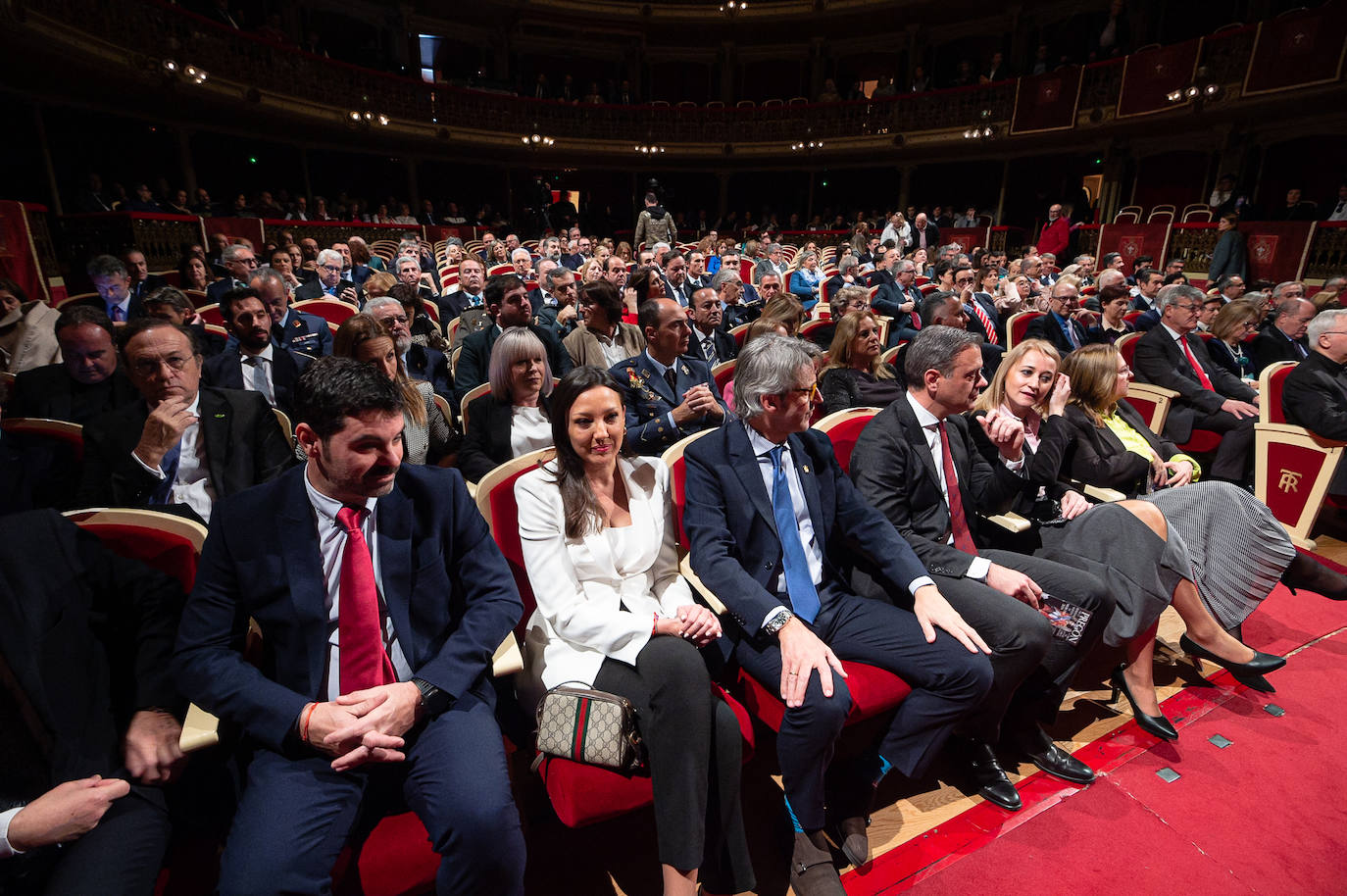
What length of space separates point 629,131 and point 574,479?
15449mm

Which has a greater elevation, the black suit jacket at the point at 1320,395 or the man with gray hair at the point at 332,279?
Answer: the man with gray hair at the point at 332,279

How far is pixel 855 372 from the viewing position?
2.99m

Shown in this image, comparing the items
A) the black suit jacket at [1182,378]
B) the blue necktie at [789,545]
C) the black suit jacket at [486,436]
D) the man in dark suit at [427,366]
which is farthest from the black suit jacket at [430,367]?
the black suit jacket at [1182,378]

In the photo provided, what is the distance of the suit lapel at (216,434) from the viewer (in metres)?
1.97

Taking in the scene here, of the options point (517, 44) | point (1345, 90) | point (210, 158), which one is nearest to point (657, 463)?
point (1345, 90)

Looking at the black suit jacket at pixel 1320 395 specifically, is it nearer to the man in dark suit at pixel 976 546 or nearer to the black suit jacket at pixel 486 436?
the man in dark suit at pixel 976 546

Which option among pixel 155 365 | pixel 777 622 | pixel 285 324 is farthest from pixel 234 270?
pixel 777 622

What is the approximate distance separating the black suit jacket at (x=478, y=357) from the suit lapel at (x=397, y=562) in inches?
69.8

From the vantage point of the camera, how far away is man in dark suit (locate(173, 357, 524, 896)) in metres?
1.17

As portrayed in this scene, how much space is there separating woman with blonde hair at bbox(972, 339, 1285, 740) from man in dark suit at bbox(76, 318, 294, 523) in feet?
7.83

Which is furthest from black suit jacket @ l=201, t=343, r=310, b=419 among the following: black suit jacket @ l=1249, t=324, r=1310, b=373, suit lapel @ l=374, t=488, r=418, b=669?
black suit jacket @ l=1249, t=324, r=1310, b=373

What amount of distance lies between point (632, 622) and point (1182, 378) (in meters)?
3.69

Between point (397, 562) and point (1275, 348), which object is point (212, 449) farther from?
point (1275, 348)

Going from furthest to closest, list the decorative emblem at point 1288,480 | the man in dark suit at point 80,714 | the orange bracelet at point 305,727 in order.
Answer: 1. the decorative emblem at point 1288,480
2. the orange bracelet at point 305,727
3. the man in dark suit at point 80,714
